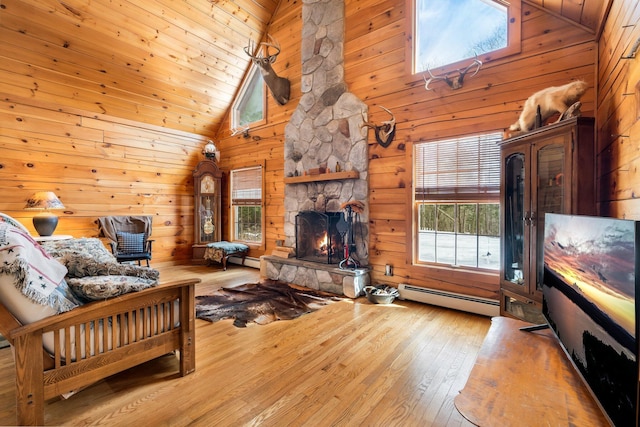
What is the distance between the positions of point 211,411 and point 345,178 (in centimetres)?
309

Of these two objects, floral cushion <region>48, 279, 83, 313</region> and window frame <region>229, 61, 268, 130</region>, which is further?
window frame <region>229, 61, 268, 130</region>

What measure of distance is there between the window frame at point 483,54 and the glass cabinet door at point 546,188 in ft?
4.49

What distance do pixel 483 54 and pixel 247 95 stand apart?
4337 millimetres

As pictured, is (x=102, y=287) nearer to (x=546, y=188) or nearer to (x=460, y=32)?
(x=546, y=188)

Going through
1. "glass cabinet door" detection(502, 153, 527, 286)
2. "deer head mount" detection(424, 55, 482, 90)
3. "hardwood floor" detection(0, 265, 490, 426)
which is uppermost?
"deer head mount" detection(424, 55, 482, 90)

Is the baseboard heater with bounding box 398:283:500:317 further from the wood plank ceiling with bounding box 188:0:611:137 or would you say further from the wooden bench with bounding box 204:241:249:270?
→ the wood plank ceiling with bounding box 188:0:611:137

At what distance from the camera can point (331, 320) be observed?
2.96m

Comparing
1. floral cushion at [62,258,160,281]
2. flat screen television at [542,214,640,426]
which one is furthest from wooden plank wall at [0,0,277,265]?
flat screen television at [542,214,640,426]

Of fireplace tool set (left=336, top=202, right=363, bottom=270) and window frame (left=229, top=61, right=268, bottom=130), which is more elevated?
window frame (left=229, top=61, right=268, bottom=130)

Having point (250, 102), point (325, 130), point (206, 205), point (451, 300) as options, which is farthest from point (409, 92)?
point (206, 205)

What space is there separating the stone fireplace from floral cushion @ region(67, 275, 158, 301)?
97.6 inches

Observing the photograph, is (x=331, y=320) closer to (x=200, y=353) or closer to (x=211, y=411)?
(x=200, y=353)

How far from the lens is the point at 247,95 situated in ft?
19.5

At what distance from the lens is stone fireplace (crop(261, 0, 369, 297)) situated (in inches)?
158
